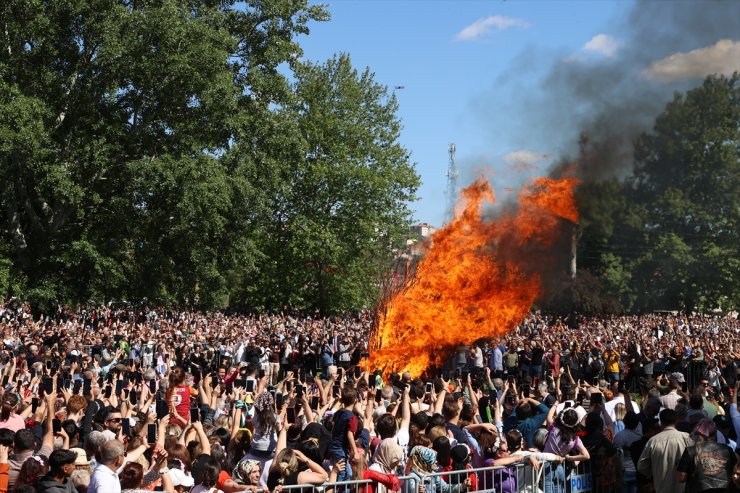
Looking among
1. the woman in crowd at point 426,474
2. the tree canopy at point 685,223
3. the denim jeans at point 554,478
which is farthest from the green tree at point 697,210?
the woman in crowd at point 426,474

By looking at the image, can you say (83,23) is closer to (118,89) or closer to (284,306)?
(118,89)

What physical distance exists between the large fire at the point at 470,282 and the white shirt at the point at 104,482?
51.7 feet

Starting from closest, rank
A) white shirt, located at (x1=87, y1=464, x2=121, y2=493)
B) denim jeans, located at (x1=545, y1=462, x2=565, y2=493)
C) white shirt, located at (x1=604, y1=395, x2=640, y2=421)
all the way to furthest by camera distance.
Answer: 1. white shirt, located at (x1=87, y1=464, x2=121, y2=493)
2. denim jeans, located at (x1=545, y1=462, x2=565, y2=493)
3. white shirt, located at (x1=604, y1=395, x2=640, y2=421)

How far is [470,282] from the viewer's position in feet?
80.1

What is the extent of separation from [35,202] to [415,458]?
99.6 ft

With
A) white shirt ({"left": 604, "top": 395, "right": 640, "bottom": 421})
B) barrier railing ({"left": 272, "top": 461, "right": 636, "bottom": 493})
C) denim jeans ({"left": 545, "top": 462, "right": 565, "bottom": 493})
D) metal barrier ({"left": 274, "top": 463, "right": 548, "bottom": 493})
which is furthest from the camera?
white shirt ({"left": 604, "top": 395, "right": 640, "bottom": 421})

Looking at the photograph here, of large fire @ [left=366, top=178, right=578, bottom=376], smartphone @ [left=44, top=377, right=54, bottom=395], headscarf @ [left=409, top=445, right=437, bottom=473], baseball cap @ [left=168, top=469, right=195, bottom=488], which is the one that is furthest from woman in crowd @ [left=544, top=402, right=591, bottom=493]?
large fire @ [left=366, top=178, right=578, bottom=376]

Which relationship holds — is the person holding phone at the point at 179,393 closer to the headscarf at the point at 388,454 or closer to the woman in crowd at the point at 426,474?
the headscarf at the point at 388,454

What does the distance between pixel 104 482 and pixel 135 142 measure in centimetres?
2916

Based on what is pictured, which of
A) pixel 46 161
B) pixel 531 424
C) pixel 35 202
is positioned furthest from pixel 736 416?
pixel 35 202

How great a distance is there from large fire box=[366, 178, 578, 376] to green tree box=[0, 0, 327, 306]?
1107 centimetres

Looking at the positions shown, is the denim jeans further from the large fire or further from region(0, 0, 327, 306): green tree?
region(0, 0, 327, 306): green tree

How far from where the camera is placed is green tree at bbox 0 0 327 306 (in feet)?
102

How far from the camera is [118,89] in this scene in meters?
32.9
